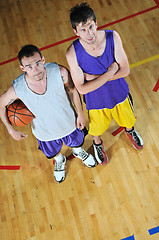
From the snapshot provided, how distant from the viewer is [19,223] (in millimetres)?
3268

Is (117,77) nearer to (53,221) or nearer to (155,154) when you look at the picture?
(155,154)

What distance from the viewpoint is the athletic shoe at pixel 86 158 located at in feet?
11.1

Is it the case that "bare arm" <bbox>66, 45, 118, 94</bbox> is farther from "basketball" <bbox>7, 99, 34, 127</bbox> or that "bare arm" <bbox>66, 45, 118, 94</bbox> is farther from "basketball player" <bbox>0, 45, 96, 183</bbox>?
"basketball" <bbox>7, 99, 34, 127</bbox>

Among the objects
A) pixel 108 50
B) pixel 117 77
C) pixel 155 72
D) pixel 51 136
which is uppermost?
pixel 108 50

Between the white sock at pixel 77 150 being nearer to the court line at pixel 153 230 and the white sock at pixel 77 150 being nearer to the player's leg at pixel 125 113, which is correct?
the player's leg at pixel 125 113

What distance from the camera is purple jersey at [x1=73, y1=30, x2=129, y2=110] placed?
7.64 feet

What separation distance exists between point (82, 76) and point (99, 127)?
2.39 ft

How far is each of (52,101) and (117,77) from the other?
61 centimetres

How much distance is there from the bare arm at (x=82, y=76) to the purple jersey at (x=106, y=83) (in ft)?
0.12

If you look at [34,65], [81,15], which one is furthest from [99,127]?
[81,15]

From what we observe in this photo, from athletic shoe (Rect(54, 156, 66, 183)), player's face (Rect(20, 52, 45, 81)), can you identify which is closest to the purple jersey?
player's face (Rect(20, 52, 45, 81))

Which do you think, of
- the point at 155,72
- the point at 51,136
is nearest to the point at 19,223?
the point at 51,136

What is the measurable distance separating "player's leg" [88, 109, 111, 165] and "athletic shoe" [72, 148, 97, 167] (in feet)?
0.20

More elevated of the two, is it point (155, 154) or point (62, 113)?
point (62, 113)
